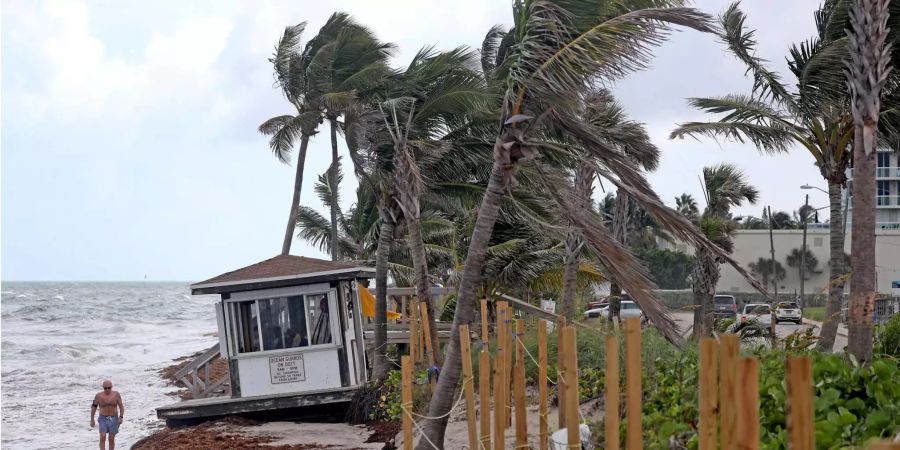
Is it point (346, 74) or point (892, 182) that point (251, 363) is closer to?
point (346, 74)

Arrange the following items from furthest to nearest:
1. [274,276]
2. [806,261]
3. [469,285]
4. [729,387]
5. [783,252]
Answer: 1. [783,252]
2. [806,261]
3. [274,276]
4. [469,285]
5. [729,387]

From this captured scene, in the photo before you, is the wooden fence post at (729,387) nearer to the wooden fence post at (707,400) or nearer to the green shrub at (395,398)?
the wooden fence post at (707,400)

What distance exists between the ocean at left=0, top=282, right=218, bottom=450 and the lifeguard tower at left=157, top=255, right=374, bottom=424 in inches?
120

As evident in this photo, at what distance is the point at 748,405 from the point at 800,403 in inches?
15.6

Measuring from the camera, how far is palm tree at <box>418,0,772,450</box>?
10.9m

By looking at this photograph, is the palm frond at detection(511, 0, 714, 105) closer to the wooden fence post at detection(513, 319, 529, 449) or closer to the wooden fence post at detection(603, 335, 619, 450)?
the wooden fence post at detection(513, 319, 529, 449)

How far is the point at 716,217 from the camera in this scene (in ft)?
111

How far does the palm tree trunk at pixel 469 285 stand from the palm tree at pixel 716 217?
18.7m

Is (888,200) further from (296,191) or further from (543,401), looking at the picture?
(543,401)

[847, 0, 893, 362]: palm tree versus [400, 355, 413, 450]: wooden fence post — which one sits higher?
[847, 0, 893, 362]: palm tree

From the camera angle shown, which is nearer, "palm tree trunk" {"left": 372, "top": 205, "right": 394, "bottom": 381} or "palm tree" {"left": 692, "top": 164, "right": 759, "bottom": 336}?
"palm tree trunk" {"left": 372, "top": 205, "right": 394, "bottom": 381}

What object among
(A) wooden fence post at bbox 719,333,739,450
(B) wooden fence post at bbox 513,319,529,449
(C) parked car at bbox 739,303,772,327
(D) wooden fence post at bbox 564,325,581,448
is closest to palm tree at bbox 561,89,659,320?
(C) parked car at bbox 739,303,772,327

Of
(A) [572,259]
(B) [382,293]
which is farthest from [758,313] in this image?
(A) [572,259]

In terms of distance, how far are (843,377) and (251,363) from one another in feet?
42.5
